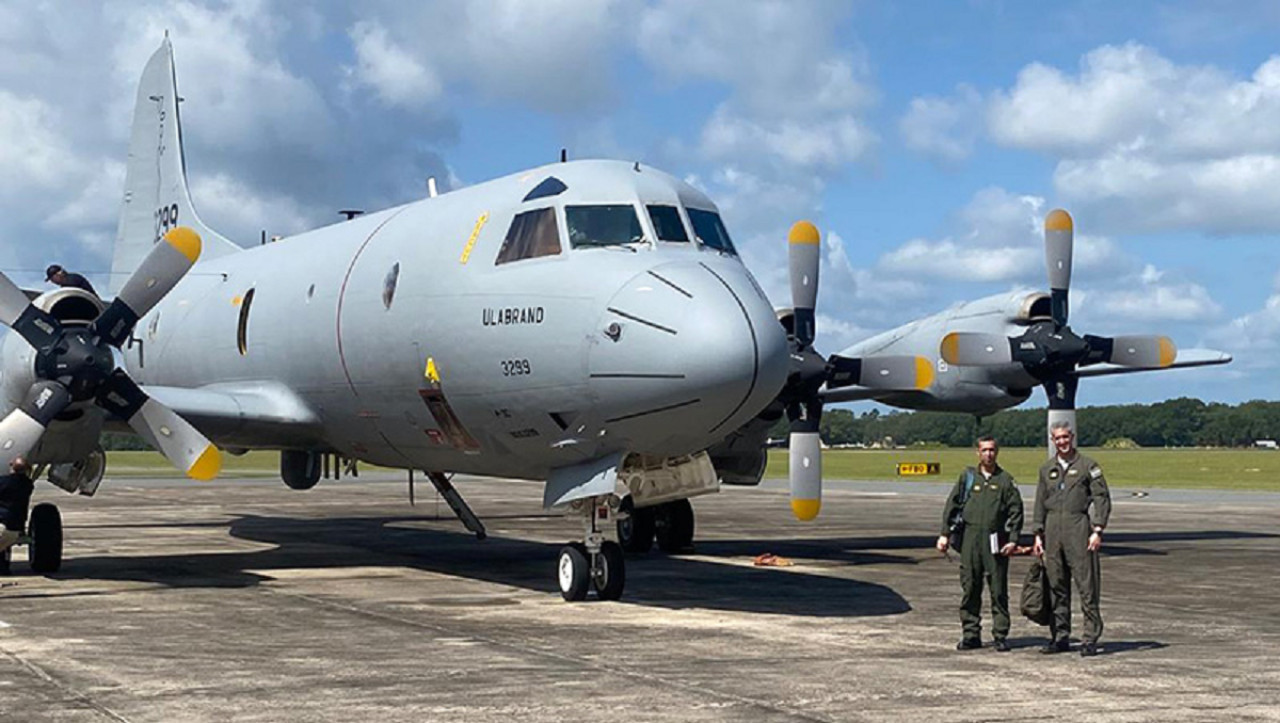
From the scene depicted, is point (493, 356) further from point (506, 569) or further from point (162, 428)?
point (506, 569)

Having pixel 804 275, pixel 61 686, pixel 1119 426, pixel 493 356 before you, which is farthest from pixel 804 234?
pixel 1119 426

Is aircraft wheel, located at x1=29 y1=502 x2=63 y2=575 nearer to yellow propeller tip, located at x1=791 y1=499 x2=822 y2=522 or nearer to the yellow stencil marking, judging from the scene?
the yellow stencil marking

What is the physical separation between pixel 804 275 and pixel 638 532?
5240 mm

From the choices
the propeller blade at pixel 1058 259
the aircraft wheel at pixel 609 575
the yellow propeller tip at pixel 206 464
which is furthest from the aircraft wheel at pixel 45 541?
the propeller blade at pixel 1058 259

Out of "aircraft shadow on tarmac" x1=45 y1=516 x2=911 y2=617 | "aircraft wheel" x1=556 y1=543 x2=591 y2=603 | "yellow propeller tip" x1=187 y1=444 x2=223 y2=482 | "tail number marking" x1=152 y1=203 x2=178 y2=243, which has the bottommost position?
"aircraft shadow on tarmac" x1=45 y1=516 x2=911 y2=617

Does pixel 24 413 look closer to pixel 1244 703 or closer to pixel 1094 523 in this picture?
pixel 1094 523

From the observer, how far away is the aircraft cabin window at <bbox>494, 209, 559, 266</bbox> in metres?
15.8

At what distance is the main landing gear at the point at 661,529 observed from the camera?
23.2m

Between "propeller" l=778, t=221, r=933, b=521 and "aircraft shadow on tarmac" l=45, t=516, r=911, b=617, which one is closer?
"aircraft shadow on tarmac" l=45, t=516, r=911, b=617

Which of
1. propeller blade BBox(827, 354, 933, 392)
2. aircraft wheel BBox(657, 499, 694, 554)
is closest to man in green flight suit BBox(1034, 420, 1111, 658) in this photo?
propeller blade BBox(827, 354, 933, 392)

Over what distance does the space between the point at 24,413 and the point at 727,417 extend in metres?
8.59

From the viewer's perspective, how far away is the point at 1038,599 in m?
12.9

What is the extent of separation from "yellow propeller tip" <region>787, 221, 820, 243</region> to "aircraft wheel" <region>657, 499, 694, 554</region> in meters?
4.73

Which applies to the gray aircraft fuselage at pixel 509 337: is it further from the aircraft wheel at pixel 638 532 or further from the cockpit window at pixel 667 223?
the aircraft wheel at pixel 638 532
